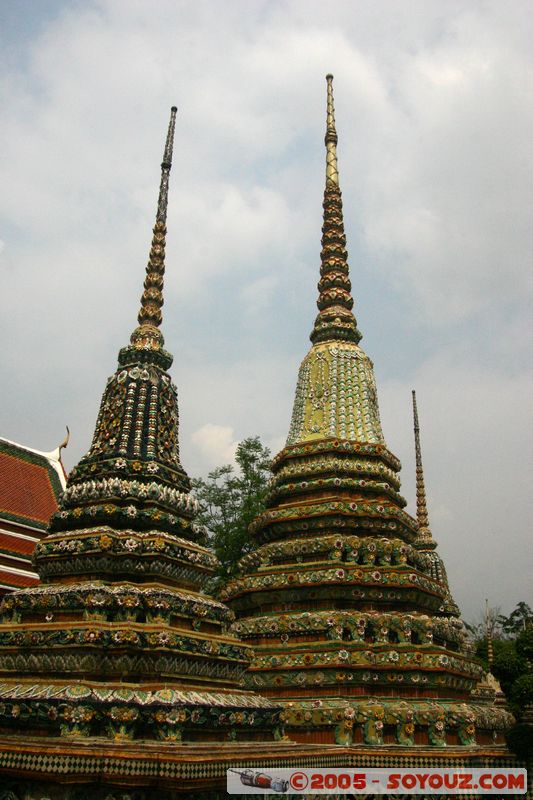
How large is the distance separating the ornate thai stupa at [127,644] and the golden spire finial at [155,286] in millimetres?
557

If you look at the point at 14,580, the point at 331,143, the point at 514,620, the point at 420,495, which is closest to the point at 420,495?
the point at 420,495

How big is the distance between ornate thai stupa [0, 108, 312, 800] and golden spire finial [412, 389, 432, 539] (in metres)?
13.2

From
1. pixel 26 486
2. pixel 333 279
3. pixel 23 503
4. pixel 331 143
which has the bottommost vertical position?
pixel 23 503

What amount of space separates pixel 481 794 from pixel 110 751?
6.27 metres

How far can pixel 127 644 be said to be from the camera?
8.12 meters

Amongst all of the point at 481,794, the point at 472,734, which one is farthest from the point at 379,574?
the point at 481,794

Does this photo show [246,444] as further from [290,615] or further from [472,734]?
[472,734]

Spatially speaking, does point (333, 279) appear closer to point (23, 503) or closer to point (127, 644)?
point (23, 503)

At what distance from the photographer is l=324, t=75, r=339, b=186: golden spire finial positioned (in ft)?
66.8

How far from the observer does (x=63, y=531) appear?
408 inches

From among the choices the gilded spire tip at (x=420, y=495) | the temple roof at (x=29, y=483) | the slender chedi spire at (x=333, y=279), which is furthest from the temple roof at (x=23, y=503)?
the gilded spire tip at (x=420, y=495)

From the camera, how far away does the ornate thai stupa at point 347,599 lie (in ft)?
37.3

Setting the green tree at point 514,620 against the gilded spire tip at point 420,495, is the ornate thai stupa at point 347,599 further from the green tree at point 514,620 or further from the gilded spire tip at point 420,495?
the green tree at point 514,620

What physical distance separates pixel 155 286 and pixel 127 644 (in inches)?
257
